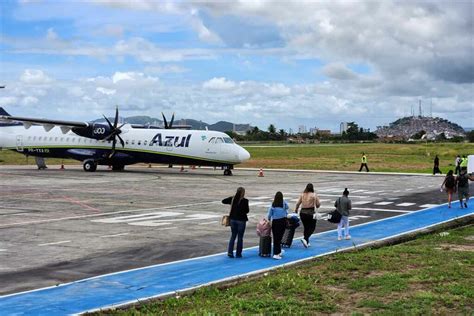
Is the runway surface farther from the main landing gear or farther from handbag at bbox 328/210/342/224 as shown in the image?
the main landing gear

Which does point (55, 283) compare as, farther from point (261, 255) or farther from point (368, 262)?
point (368, 262)

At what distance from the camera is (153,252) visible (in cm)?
1416

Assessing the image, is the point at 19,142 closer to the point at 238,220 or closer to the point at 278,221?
the point at 238,220

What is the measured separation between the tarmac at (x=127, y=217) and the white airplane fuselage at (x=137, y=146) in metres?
3.84

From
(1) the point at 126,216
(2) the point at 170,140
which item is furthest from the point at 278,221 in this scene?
(2) the point at 170,140

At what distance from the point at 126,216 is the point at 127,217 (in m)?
0.30

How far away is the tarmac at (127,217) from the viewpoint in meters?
12.9

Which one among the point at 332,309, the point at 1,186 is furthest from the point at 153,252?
the point at 1,186

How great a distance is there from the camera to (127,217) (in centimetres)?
2091

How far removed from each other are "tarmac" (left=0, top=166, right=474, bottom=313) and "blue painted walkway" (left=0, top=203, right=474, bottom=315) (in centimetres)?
31

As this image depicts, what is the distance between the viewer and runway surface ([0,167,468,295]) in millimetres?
12992

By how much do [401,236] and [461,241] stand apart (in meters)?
1.73

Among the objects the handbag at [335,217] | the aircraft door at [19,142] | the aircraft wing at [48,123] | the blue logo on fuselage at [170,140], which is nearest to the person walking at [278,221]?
the handbag at [335,217]

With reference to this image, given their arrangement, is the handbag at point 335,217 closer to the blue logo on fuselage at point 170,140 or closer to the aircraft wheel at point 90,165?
the blue logo on fuselage at point 170,140
